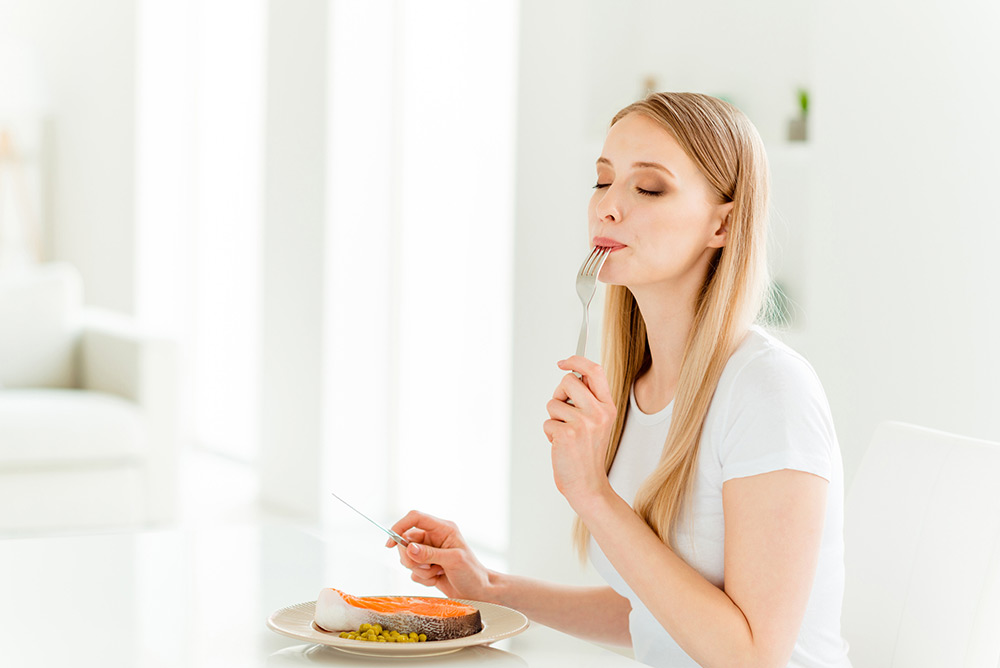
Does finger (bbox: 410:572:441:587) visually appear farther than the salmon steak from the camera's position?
Yes

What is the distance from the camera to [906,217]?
7.93 ft

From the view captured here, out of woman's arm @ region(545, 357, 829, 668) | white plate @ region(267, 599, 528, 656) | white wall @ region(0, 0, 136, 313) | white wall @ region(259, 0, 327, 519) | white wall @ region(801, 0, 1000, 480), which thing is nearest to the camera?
white plate @ region(267, 599, 528, 656)

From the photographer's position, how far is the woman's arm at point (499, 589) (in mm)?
1438

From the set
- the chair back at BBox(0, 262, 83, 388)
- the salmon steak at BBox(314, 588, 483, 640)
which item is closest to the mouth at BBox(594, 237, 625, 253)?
the salmon steak at BBox(314, 588, 483, 640)

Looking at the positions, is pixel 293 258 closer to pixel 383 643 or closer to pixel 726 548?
pixel 726 548

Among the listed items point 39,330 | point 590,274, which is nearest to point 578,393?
point 590,274

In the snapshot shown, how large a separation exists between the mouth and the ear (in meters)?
0.12

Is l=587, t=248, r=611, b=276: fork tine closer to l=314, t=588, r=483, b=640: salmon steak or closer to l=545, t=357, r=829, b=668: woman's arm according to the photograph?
l=545, t=357, r=829, b=668: woman's arm

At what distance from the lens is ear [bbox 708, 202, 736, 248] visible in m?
1.43

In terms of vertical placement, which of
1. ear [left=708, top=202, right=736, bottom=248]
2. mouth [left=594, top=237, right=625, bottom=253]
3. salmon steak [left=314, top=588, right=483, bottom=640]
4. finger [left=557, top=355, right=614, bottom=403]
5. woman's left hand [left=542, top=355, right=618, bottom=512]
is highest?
ear [left=708, top=202, right=736, bottom=248]

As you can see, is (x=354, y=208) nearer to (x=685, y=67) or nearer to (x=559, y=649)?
(x=685, y=67)

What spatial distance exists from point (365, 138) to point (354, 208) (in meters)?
0.28

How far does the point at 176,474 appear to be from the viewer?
14.0 ft

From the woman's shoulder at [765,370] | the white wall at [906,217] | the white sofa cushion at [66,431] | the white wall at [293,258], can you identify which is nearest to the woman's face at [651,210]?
the woman's shoulder at [765,370]
